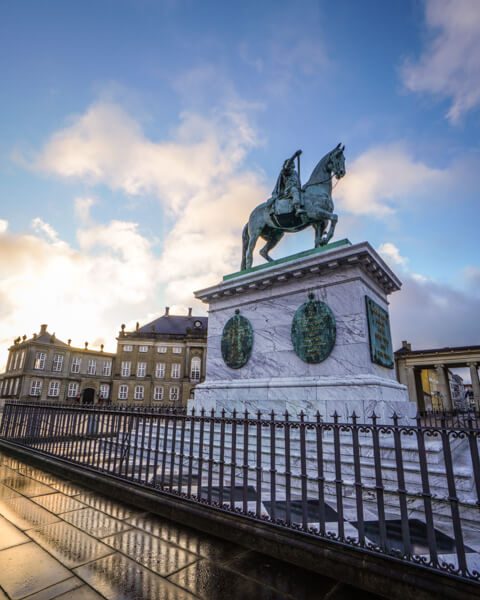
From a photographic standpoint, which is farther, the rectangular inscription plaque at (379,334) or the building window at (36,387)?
the building window at (36,387)

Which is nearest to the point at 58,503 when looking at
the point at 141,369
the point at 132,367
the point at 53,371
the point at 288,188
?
the point at 288,188

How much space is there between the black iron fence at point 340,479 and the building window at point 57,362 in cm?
4947

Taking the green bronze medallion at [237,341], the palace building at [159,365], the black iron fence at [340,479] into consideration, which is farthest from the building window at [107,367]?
the green bronze medallion at [237,341]

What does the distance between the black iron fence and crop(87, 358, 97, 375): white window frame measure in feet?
168

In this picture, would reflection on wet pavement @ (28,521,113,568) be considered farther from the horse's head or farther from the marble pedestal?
the horse's head

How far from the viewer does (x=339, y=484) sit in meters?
2.91

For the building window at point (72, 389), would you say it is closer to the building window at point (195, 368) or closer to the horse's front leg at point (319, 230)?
the building window at point (195, 368)

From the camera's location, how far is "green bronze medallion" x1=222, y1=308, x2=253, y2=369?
8.54 meters

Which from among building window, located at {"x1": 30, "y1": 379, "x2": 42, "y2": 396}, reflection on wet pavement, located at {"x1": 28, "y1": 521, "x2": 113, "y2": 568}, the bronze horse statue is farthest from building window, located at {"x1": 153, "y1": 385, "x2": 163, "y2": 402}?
reflection on wet pavement, located at {"x1": 28, "y1": 521, "x2": 113, "y2": 568}

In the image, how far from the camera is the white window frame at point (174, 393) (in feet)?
154

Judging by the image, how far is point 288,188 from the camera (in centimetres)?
912

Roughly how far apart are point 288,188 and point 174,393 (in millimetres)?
43080

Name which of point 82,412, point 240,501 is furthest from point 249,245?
point 240,501

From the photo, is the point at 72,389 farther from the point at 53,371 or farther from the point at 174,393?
the point at 174,393
